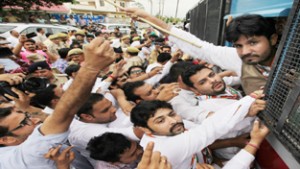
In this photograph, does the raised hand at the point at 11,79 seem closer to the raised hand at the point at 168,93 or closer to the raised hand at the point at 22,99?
the raised hand at the point at 22,99

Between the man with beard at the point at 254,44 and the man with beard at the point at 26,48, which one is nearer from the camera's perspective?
the man with beard at the point at 254,44

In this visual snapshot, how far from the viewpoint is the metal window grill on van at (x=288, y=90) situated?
89 cm

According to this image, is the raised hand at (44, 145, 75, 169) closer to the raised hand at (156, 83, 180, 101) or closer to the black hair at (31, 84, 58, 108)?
the raised hand at (156, 83, 180, 101)

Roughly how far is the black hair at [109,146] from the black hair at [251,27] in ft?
3.37

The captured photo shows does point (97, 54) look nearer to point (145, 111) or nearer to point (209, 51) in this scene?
point (145, 111)

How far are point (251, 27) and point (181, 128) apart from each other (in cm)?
76

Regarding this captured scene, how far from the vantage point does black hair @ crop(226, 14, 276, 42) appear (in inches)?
50.6

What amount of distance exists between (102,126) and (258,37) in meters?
1.35

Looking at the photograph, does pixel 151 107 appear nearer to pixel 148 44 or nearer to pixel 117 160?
pixel 117 160

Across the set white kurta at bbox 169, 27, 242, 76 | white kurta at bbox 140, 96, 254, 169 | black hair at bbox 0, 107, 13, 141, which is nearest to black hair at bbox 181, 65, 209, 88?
white kurta at bbox 169, 27, 242, 76

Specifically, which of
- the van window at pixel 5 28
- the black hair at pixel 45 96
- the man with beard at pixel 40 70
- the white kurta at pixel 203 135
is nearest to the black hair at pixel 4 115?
the black hair at pixel 45 96

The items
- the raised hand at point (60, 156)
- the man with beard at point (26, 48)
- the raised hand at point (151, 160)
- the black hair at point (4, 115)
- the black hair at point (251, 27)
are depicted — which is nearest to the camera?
the raised hand at point (151, 160)

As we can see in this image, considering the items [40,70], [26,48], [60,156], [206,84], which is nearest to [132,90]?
[206,84]

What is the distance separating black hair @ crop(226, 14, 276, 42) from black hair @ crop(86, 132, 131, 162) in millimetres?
1026
